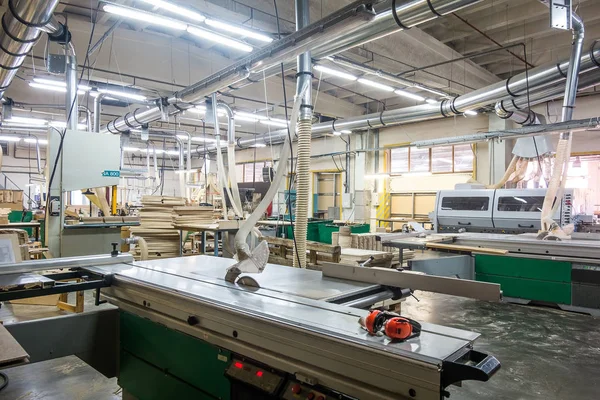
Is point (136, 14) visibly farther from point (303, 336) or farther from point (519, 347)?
point (519, 347)

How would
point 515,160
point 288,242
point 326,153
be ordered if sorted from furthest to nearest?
point 326,153 < point 515,160 < point 288,242

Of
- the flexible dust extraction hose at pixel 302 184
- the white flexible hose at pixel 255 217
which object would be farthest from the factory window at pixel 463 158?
the white flexible hose at pixel 255 217

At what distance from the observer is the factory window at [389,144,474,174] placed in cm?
886

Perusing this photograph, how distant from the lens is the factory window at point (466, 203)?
582cm

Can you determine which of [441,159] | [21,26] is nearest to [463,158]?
[441,159]

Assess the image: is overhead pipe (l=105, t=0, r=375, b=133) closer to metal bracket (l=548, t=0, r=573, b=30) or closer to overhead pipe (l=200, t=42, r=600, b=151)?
overhead pipe (l=200, t=42, r=600, b=151)

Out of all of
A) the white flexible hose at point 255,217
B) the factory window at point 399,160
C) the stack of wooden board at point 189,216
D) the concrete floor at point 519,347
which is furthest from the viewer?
the factory window at point 399,160

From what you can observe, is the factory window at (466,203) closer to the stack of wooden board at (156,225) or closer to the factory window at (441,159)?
the factory window at (441,159)

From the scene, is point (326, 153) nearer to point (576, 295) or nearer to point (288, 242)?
point (288, 242)

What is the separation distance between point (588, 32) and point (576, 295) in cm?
459

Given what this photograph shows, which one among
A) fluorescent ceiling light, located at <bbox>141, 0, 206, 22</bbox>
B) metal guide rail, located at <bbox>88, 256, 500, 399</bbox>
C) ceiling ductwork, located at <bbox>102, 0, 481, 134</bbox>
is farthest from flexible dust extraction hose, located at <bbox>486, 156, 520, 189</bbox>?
metal guide rail, located at <bbox>88, 256, 500, 399</bbox>

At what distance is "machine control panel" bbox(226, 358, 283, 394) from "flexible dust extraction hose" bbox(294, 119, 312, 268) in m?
1.48

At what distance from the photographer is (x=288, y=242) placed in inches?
182

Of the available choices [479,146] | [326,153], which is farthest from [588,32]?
[326,153]
